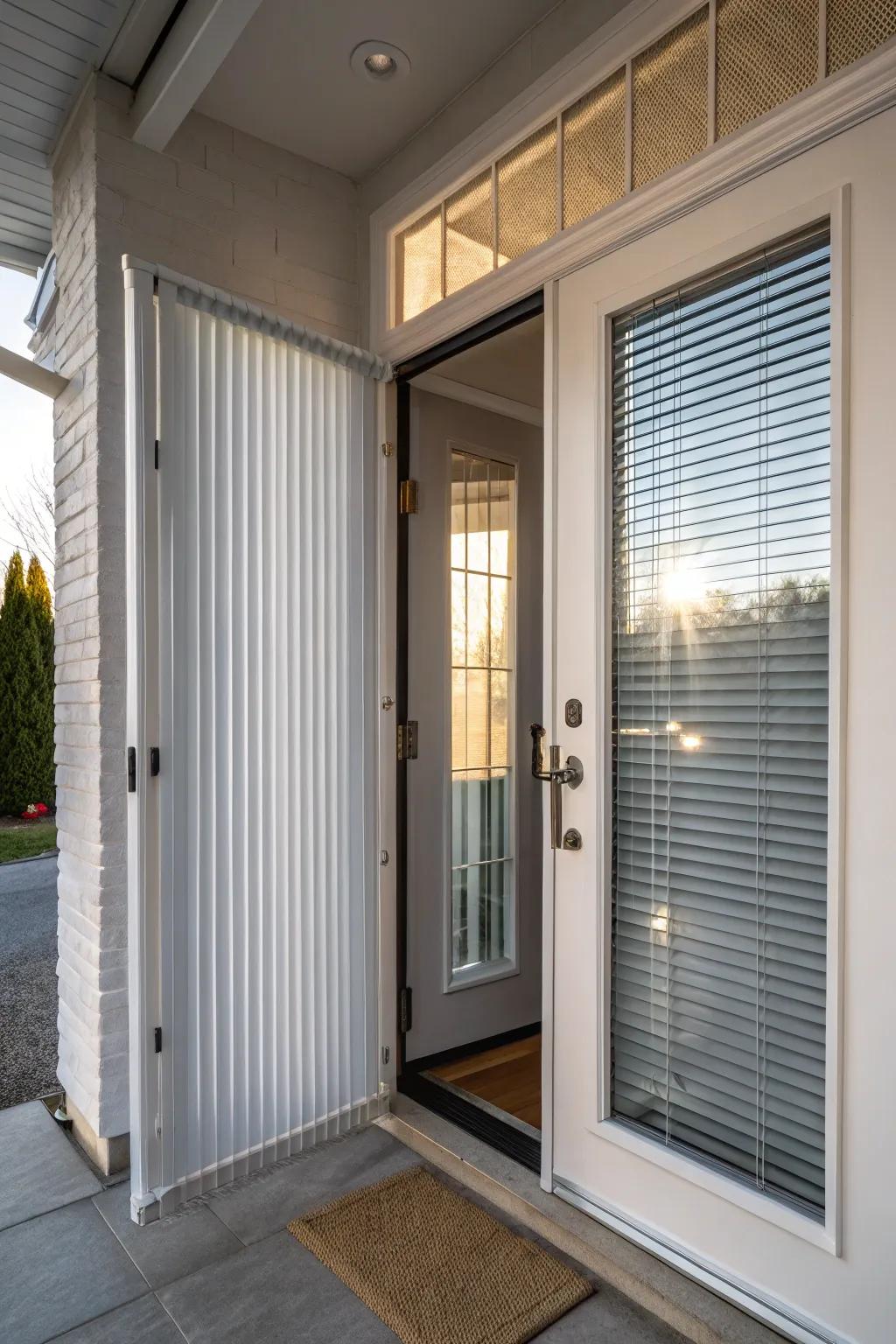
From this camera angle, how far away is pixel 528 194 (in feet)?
6.99

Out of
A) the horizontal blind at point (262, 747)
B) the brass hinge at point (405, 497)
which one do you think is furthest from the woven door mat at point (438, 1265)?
the brass hinge at point (405, 497)

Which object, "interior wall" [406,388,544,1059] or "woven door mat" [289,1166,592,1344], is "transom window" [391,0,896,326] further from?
"woven door mat" [289,1166,592,1344]

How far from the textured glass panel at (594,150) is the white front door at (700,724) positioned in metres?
0.16

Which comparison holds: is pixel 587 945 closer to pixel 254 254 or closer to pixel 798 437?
pixel 798 437

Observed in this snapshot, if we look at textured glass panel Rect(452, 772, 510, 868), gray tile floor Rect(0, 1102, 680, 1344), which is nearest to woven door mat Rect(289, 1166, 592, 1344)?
gray tile floor Rect(0, 1102, 680, 1344)

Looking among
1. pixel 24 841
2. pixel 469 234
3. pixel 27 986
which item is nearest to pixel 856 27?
pixel 469 234

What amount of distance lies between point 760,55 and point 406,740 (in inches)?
74.4

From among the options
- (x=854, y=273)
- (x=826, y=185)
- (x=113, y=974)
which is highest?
(x=826, y=185)

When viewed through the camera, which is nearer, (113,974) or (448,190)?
(113,974)

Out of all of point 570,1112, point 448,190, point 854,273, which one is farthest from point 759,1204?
point 448,190

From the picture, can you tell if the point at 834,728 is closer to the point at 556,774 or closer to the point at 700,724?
the point at 700,724

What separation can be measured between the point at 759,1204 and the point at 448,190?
8.41 ft

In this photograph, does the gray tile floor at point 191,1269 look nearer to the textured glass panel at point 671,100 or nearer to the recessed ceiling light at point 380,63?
the textured glass panel at point 671,100

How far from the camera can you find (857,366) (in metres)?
1.46
